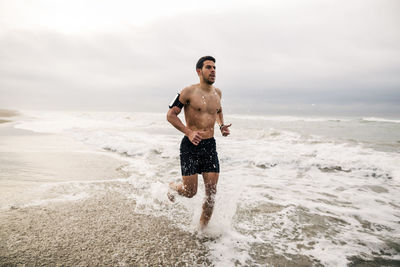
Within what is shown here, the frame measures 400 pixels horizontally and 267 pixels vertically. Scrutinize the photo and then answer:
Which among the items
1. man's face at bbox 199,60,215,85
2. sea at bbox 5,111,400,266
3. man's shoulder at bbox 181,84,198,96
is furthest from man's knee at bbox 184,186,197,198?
man's face at bbox 199,60,215,85

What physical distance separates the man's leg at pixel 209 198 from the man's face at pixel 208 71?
139cm

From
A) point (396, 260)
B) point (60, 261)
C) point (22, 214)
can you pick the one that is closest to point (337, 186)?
point (396, 260)

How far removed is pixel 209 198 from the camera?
11.2ft

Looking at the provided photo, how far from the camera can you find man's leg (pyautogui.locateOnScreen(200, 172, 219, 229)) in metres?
3.41

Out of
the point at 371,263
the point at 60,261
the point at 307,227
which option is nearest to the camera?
the point at 60,261

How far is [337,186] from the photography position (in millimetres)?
6219

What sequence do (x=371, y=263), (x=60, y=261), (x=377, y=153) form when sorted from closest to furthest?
(x=60, y=261) < (x=371, y=263) < (x=377, y=153)

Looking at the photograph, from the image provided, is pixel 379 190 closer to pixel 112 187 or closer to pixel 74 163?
pixel 112 187

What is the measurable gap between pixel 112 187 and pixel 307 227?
4.04 m

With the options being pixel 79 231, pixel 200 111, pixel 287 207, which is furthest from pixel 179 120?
pixel 287 207

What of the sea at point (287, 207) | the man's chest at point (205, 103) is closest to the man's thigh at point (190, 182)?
the sea at point (287, 207)

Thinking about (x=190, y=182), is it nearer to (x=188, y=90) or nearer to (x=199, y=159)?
(x=199, y=159)

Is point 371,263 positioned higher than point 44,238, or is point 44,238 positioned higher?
point 44,238

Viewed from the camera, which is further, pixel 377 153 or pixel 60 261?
pixel 377 153
